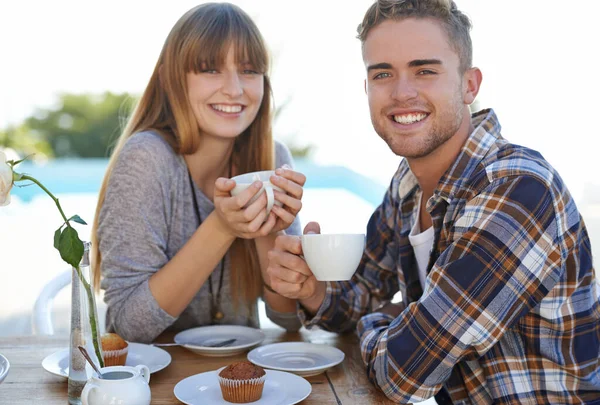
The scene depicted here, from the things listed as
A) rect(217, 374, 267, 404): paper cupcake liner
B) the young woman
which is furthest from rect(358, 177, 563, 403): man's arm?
the young woman

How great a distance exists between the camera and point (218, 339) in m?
1.62

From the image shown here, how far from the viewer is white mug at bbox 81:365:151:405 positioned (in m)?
1.03

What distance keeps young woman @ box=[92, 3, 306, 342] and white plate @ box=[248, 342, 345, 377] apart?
28 cm

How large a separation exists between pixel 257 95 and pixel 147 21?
11.4m

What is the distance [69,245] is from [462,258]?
0.69 m

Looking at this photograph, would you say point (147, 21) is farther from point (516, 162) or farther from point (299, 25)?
point (516, 162)

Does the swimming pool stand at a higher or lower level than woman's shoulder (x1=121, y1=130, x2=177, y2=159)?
lower

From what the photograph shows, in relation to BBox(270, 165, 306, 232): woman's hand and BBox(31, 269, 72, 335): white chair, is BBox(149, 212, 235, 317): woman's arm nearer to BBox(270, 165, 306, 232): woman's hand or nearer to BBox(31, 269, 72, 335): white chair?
BBox(270, 165, 306, 232): woman's hand

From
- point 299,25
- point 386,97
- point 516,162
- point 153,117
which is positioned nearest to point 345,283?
point 386,97

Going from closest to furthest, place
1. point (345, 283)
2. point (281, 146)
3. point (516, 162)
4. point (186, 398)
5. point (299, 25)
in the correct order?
point (186, 398), point (516, 162), point (345, 283), point (281, 146), point (299, 25)

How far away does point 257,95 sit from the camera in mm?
1984

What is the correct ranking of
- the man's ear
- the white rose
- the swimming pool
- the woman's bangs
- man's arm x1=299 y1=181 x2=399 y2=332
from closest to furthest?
the white rose → the man's ear → man's arm x1=299 y1=181 x2=399 y2=332 → the woman's bangs → the swimming pool

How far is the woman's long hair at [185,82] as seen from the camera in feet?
6.15

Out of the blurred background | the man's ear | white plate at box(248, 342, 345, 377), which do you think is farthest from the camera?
the blurred background
